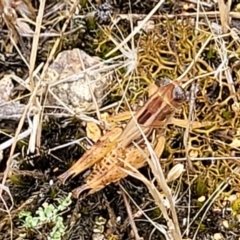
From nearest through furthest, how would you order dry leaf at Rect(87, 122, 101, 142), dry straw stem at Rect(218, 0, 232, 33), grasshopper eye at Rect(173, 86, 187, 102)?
grasshopper eye at Rect(173, 86, 187, 102)
dry leaf at Rect(87, 122, 101, 142)
dry straw stem at Rect(218, 0, 232, 33)

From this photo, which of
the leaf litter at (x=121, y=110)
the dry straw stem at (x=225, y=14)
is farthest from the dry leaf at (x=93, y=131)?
the dry straw stem at (x=225, y=14)

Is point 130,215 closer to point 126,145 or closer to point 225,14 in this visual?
point 126,145

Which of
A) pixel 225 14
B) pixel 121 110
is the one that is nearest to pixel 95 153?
pixel 121 110

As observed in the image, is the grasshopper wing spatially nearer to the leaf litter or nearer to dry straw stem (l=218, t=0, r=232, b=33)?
the leaf litter

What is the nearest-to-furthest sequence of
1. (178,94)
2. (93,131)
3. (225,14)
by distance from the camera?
(178,94), (93,131), (225,14)

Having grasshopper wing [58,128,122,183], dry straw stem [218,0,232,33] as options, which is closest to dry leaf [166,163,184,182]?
grasshopper wing [58,128,122,183]

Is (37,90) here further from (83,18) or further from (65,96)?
(83,18)

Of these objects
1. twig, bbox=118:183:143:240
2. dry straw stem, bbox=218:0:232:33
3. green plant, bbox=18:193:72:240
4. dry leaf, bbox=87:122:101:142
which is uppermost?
dry straw stem, bbox=218:0:232:33
